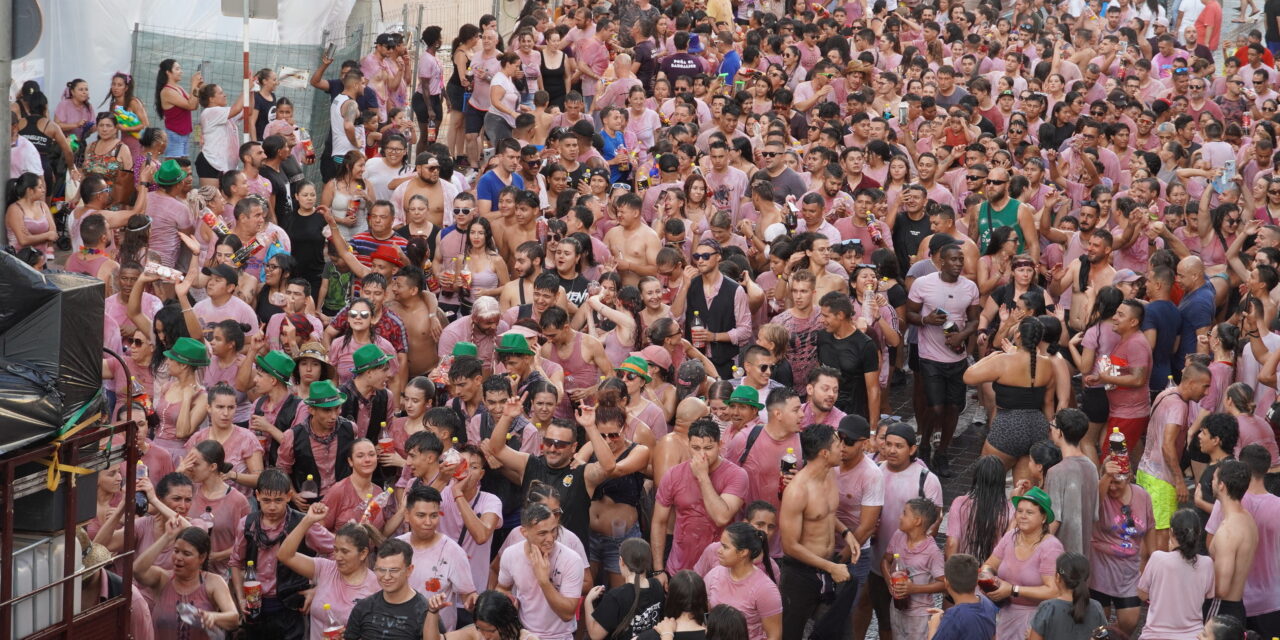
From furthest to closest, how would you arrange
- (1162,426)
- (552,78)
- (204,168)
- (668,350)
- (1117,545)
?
1. (552,78)
2. (204,168)
3. (668,350)
4. (1162,426)
5. (1117,545)

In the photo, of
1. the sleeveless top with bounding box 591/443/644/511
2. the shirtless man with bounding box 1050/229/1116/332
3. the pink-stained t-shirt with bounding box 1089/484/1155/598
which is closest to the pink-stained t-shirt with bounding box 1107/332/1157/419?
the shirtless man with bounding box 1050/229/1116/332

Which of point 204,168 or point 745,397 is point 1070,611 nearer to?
point 745,397

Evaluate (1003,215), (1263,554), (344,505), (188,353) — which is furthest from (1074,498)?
(188,353)

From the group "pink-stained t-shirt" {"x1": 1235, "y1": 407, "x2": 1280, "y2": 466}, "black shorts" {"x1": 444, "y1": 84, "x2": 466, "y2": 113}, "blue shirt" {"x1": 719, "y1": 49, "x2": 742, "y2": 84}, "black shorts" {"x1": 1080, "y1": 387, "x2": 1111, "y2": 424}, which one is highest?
"blue shirt" {"x1": 719, "y1": 49, "x2": 742, "y2": 84}

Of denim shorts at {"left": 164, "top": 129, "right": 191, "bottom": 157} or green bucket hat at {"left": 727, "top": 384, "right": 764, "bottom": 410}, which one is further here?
denim shorts at {"left": 164, "top": 129, "right": 191, "bottom": 157}

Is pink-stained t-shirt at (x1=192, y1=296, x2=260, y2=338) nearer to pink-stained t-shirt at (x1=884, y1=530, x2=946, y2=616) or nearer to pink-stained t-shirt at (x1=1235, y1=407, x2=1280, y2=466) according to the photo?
pink-stained t-shirt at (x1=884, y1=530, x2=946, y2=616)

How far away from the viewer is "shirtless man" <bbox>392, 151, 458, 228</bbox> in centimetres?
1319

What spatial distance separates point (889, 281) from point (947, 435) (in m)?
1.32

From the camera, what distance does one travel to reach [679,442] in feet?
30.6

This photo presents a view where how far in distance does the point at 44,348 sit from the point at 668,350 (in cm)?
516

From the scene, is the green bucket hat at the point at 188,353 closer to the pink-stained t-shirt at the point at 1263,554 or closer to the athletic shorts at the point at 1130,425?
the pink-stained t-shirt at the point at 1263,554

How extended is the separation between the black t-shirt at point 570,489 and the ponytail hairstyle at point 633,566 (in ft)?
3.44

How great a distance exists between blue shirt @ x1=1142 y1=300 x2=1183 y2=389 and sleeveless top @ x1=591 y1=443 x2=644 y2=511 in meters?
4.58

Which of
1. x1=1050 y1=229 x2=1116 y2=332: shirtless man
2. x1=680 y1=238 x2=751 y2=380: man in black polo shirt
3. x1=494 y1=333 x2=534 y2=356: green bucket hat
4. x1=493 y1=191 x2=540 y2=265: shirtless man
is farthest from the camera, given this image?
x1=493 y1=191 x2=540 y2=265: shirtless man
